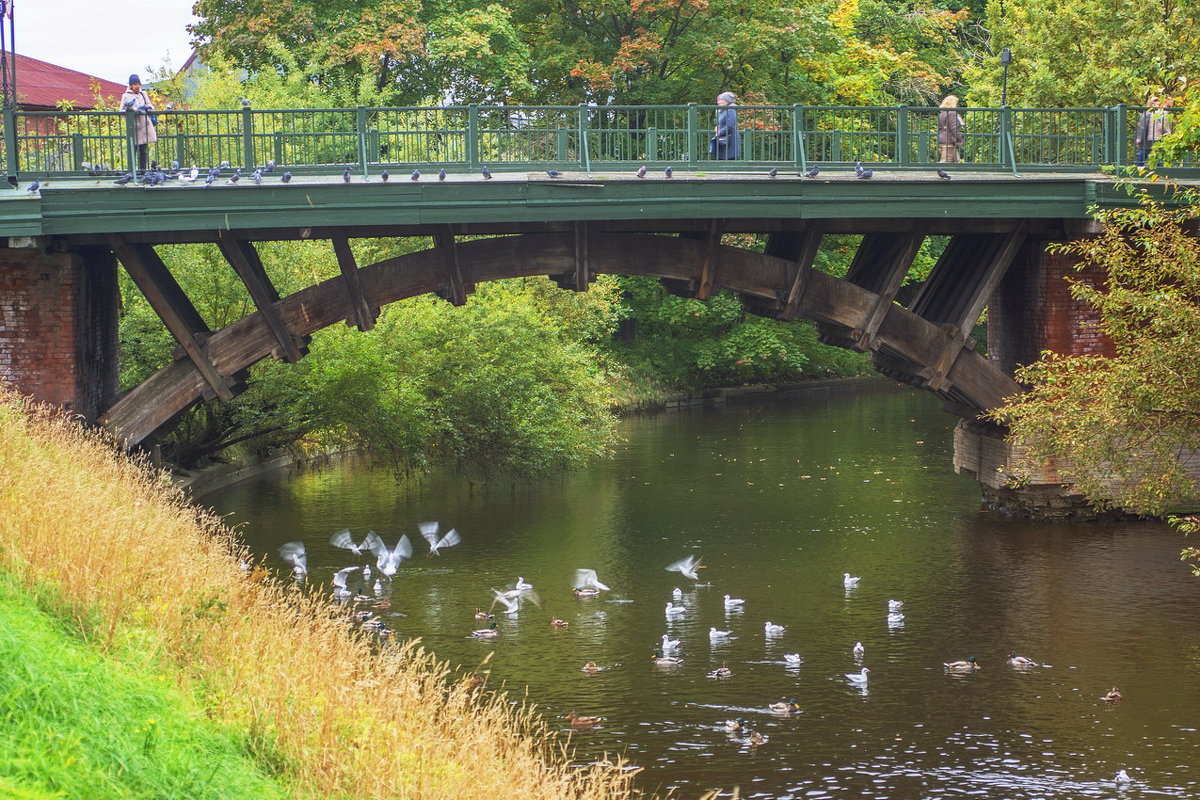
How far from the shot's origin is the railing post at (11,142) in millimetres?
18719

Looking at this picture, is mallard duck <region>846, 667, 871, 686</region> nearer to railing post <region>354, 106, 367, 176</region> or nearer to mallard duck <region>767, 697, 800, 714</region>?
mallard duck <region>767, 697, 800, 714</region>

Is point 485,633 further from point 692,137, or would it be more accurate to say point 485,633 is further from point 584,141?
point 692,137

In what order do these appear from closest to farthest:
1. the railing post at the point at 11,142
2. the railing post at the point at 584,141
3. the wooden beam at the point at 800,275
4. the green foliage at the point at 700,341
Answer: the railing post at the point at 11,142 < the railing post at the point at 584,141 < the wooden beam at the point at 800,275 < the green foliage at the point at 700,341

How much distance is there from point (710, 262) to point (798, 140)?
7.47 feet

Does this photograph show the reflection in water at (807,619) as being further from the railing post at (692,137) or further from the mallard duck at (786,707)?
the railing post at (692,137)

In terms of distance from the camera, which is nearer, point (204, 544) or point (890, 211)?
point (204, 544)

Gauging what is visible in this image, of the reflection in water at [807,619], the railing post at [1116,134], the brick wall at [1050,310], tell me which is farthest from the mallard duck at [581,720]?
the railing post at [1116,134]

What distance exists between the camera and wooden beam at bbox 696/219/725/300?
22.0 meters

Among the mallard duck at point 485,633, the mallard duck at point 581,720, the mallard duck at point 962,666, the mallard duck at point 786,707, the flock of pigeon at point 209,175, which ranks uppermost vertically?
the flock of pigeon at point 209,175

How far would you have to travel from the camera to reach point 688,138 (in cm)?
2089

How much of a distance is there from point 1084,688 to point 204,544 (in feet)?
30.6

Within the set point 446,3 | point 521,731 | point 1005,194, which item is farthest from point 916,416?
point 521,731

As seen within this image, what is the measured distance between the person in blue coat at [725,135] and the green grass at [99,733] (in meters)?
13.8

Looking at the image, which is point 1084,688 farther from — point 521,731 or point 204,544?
point 204,544
